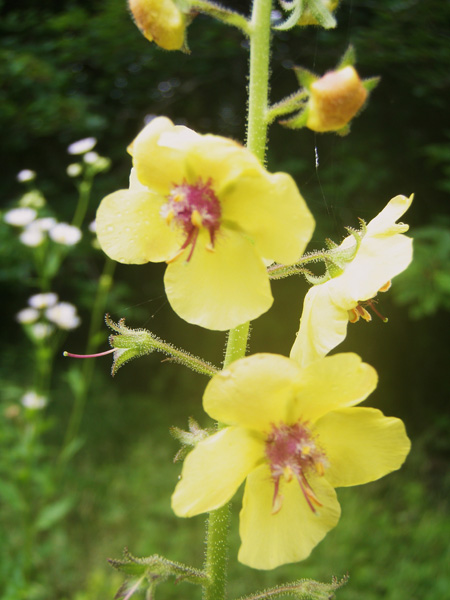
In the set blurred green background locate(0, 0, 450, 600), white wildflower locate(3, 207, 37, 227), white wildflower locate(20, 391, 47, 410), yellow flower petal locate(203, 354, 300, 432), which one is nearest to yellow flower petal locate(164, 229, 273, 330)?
yellow flower petal locate(203, 354, 300, 432)

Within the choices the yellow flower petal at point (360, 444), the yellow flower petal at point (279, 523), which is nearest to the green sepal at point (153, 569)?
the yellow flower petal at point (279, 523)

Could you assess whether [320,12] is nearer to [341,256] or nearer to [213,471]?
[341,256]

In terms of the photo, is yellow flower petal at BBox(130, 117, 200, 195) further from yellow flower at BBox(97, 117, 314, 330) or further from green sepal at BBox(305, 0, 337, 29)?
green sepal at BBox(305, 0, 337, 29)

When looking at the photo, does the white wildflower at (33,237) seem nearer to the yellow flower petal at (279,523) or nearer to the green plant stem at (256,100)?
the green plant stem at (256,100)

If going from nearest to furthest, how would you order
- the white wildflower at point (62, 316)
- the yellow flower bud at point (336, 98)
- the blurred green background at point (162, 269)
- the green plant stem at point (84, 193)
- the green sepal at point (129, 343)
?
the yellow flower bud at point (336, 98) → the green sepal at point (129, 343) → the green plant stem at point (84, 193) → the white wildflower at point (62, 316) → the blurred green background at point (162, 269)

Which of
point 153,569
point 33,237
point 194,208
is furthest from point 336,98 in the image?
point 33,237
